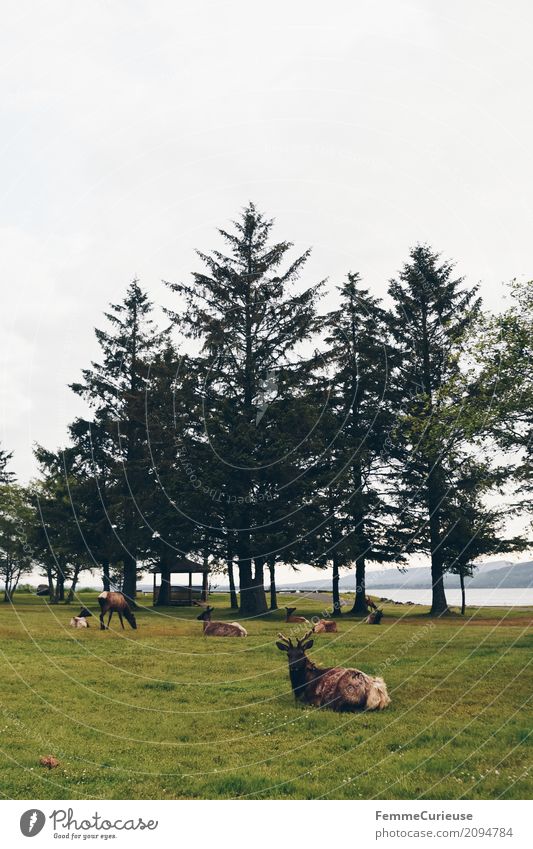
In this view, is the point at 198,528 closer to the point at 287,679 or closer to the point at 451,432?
the point at 451,432

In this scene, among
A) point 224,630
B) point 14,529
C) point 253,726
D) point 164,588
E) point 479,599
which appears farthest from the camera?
point 479,599

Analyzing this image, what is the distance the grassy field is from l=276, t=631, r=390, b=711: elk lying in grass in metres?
0.36

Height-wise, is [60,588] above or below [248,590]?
below

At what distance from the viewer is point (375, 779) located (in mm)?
8648

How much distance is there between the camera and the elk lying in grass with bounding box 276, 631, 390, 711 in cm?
1194

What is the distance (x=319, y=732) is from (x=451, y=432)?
12.0 m

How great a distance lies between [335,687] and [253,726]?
183 centimetres

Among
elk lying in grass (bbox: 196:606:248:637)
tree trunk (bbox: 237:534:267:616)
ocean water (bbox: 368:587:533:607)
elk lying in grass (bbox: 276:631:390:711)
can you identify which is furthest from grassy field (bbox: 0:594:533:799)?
ocean water (bbox: 368:587:533:607)

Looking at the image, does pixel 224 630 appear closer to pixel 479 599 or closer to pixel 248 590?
pixel 248 590

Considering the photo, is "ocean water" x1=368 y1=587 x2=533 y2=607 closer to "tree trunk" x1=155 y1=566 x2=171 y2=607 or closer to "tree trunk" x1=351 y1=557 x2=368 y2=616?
"tree trunk" x1=351 y1=557 x2=368 y2=616

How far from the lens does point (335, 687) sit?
12.3 metres

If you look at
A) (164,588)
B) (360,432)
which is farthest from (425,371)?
(164,588)
